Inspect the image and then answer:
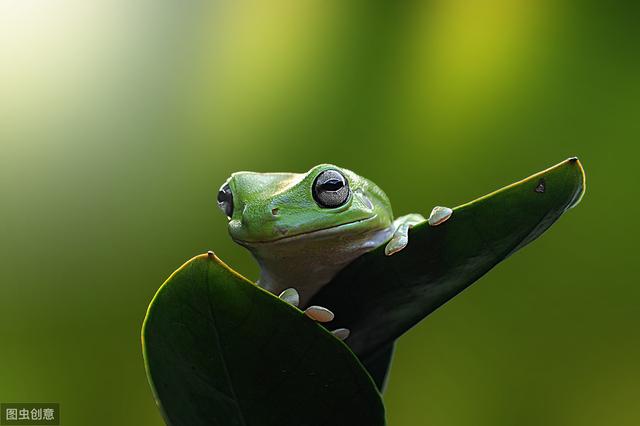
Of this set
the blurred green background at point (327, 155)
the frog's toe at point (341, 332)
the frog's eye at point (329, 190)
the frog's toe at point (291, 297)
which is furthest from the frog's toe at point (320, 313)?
the blurred green background at point (327, 155)

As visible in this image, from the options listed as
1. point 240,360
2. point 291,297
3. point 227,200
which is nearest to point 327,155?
point 227,200

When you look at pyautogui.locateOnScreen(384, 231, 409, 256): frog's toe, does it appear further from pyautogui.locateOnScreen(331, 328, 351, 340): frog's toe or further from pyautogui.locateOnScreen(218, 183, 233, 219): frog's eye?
pyautogui.locateOnScreen(218, 183, 233, 219): frog's eye

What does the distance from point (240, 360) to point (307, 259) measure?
47 cm

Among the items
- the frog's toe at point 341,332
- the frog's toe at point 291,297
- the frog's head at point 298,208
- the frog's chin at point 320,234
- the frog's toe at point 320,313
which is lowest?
the frog's toe at point 291,297

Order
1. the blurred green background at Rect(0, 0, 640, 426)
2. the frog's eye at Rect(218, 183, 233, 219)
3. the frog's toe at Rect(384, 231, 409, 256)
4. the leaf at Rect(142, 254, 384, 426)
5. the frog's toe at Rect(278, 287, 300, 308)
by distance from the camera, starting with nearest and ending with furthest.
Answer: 1. the leaf at Rect(142, 254, 384, 426)
2. the frog's toe at Rect(384, 231, 409, 256)
3. the frog's toe at Rect(278, 287, 300, 308)
4. the frog's eye at Rect(218, 183, 233, 219)
5. the blurred green background at Rect(0, 0, 640, 426)

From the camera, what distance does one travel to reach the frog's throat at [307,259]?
104cm

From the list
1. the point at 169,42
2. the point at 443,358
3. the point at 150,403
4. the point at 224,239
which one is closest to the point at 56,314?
the point at 150,403

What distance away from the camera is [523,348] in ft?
9.46

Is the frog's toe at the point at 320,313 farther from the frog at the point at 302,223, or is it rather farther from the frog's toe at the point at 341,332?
the frog at the point at 302,223

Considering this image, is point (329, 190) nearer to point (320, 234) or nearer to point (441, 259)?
point (320, 234)

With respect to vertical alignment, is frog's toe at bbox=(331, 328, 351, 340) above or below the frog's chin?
below

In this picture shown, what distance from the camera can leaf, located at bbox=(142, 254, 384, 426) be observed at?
564mm

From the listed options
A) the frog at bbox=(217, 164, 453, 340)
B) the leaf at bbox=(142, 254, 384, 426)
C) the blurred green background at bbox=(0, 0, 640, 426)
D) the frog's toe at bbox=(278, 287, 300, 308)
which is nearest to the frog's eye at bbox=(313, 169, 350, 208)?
the frog at bbox=(217, 164, 453, 340)

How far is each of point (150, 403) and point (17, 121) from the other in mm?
1519
